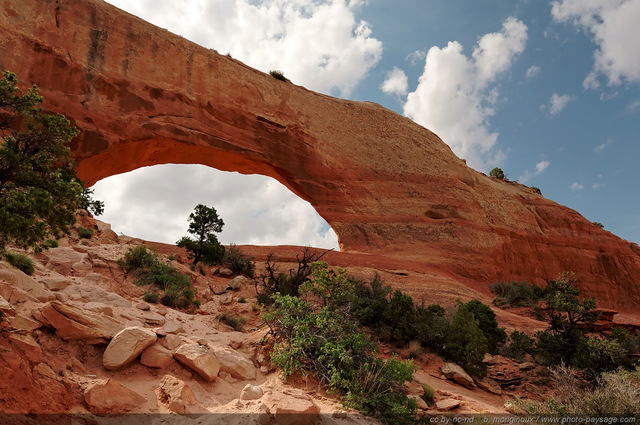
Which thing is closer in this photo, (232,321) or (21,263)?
(21,263)

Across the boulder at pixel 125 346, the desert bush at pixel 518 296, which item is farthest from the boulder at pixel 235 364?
the desert bush at pixel 518 296

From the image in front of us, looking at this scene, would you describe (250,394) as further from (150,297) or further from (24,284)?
(150,297)

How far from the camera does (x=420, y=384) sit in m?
7.51

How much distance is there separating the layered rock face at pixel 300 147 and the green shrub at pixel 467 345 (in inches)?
571

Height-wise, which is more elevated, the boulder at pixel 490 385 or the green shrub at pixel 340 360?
the green shrub at pixel 340 360

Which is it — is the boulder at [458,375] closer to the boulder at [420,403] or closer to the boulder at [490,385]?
the boulder at [490,385]

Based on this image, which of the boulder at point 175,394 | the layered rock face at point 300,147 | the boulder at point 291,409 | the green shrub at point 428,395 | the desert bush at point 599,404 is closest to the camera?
the boulder at point 291,409

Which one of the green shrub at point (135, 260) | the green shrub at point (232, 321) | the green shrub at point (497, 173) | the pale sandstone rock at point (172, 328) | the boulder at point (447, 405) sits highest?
the green shrub at point (497, 173)

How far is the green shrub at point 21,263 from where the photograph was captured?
6.88m

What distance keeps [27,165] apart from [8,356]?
2.80 m

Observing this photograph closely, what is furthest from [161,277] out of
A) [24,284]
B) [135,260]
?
[24,284]

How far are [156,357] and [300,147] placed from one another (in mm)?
21473

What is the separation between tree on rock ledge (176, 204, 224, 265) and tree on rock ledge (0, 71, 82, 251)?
10.6 m

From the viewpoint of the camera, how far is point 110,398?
4617 millimetres
